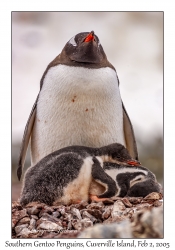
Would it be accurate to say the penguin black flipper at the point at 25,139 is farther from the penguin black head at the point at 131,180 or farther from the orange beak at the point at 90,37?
the penguin black head at the point at 131,180

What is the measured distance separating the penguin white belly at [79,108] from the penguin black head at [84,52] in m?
0.04

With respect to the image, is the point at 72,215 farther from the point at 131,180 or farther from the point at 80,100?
the point at 80,100

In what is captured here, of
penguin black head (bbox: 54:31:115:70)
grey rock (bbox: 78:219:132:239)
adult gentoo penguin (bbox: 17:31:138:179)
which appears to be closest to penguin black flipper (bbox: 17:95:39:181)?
adult gentoo penguin (bbox: 17:31:138:179)

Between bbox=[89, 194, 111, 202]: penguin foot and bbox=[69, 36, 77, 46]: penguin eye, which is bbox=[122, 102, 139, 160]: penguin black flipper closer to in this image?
bbox=[69, 36, 77, 46]: penguin eye

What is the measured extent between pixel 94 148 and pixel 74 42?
2.27 ft

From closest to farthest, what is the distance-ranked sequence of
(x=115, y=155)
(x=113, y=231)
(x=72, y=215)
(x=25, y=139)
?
(x=113, y=231) < (x=72, y=215) < (x=115, y=155) < (x=25, y=139)

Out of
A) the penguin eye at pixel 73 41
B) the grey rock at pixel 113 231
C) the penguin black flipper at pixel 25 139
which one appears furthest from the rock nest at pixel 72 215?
the penguin eye at pixel 73 41

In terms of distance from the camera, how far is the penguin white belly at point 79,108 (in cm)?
302

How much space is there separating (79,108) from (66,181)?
0.59 meters

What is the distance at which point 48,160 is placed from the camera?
106 inches

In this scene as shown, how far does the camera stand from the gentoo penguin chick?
257 centimetres

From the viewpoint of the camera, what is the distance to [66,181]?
257 centimetres

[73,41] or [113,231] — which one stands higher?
[73,41]

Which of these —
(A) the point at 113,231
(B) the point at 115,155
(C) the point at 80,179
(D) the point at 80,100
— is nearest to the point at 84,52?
(D) the point at 80,100
